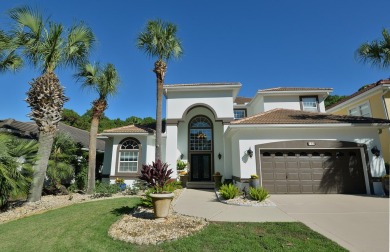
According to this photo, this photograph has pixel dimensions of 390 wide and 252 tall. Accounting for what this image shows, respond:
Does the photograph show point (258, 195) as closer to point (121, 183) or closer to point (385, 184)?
point (385, 184)

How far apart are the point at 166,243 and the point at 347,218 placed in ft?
20.5

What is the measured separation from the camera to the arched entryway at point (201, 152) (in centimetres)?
1809

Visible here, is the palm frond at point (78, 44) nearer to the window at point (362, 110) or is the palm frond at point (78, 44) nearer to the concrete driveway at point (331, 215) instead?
the concrete driveway at point (331, 215)

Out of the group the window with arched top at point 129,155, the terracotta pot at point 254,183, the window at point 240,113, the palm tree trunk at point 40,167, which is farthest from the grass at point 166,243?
the window at point 240,113

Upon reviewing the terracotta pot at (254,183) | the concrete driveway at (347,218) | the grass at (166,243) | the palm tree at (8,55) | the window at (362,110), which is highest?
the palm tree at (8,55)

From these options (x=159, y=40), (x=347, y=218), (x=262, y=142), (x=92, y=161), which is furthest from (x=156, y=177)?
(x=159, y=40)

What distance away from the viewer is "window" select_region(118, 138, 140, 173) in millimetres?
16641

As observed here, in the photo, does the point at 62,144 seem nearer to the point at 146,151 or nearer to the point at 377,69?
the point at 146,151

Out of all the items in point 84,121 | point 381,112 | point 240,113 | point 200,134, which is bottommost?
point 200,134

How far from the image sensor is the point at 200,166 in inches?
717

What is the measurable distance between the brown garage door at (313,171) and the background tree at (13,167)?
1251 cm

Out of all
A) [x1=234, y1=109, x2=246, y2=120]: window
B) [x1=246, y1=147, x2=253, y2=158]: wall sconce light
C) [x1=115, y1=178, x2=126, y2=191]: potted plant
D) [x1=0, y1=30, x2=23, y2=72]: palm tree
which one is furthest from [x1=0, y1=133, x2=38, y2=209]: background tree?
[x1=234, y1=109, x2=246, y2=120]: window

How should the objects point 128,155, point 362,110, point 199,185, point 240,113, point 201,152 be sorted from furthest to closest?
point 240,113 < point 362,110 < point 201,152 < point 199,185 < point 128,155

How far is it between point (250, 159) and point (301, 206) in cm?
395
